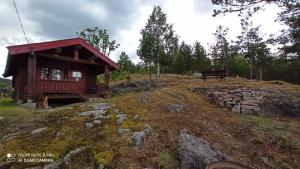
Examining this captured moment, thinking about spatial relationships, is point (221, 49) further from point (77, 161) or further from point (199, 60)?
point (77, 161)

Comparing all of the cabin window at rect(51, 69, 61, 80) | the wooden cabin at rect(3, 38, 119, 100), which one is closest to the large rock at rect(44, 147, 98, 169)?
the wooden cabin at rect(3, 38, 119, 100)

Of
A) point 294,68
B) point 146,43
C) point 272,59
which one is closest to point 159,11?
point 146,43

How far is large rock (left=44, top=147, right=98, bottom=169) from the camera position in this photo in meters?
5.85

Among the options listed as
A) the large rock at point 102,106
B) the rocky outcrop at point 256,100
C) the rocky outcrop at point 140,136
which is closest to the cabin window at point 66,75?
the rocky outcrop at point 256,100

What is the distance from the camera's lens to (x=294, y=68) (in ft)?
133

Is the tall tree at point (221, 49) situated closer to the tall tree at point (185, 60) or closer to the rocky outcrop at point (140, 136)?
the tall tree at point (185, 60)

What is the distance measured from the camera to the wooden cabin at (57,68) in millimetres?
16125

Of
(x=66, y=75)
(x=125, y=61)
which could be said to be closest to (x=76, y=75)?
(x=66, y=75)

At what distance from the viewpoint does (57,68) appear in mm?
19500

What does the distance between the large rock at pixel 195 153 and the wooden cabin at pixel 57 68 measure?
35.8ft

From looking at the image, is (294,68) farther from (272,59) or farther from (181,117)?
(181,117)

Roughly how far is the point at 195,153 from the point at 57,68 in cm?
1498

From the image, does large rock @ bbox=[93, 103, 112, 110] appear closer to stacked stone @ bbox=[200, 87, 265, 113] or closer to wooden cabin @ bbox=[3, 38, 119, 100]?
stacked stone @ bbox=[200, 87, 265, 113]

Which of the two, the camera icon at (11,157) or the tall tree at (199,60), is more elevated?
the tall tree at (199,60)
